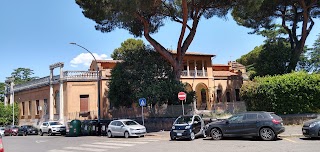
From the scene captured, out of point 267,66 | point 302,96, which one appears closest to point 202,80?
point 267,66

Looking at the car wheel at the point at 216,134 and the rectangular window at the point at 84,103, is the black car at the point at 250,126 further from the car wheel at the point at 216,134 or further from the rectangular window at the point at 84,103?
the rectangular window at the point at 84,103

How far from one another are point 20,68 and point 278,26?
70.0 metres

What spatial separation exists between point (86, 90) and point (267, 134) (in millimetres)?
26226

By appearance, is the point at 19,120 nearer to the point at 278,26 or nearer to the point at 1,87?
the point at 1,87

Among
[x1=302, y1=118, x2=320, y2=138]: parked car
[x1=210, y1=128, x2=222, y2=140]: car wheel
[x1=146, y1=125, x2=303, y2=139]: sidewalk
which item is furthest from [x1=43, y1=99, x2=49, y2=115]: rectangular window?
[x1=302, y1=118, x2=320, y2=138]: parked car

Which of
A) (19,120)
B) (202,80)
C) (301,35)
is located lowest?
(19,120)

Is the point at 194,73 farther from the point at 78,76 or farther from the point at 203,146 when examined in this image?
the point at 203,146

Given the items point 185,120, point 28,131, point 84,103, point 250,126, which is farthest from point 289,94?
point 28,131

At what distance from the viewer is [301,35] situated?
107ft

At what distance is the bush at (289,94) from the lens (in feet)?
73.3

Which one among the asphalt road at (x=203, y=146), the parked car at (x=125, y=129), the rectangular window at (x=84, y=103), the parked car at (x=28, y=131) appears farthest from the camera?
the rectangular window at (x=84, y=103)

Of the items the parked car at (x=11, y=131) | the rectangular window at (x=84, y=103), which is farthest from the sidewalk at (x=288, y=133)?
the parked car at (x=11, y=131)

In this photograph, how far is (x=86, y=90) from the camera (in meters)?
38.6

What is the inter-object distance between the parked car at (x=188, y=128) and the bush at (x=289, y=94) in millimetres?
6150
